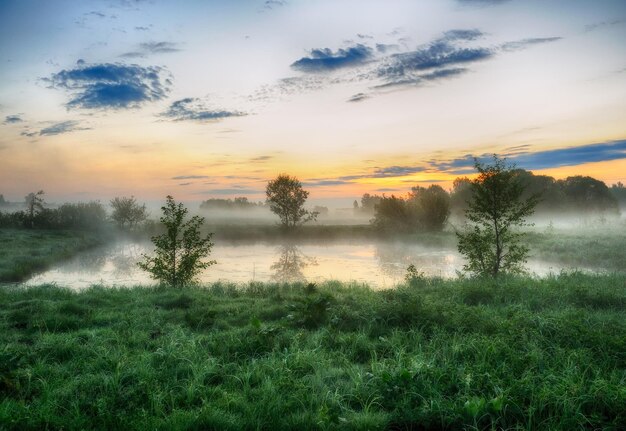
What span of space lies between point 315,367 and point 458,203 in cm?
8970

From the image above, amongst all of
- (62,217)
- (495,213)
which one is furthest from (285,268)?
(62,217)

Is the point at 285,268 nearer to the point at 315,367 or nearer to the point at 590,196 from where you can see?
the point at 315,367

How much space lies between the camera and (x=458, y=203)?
89.2 m

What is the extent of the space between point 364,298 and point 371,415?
22.7 ft

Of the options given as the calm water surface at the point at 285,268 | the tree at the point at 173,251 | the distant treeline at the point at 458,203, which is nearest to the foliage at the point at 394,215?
the distant treeline at the point at 458,203

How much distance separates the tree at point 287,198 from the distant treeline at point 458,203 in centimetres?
1342

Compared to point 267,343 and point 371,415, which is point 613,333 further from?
point 267,343

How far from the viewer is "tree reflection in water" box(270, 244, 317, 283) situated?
25359mm

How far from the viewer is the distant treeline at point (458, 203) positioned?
61094 mm

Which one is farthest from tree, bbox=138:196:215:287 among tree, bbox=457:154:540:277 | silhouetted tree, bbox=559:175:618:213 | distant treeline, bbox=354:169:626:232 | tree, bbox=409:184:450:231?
silhouetted tree, bbox=559:175:618:213

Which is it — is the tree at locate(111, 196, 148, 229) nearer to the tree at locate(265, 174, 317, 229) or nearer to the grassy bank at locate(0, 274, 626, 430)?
the tree at locate(265, 174, 317, 229)

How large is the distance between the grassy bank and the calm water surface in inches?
449

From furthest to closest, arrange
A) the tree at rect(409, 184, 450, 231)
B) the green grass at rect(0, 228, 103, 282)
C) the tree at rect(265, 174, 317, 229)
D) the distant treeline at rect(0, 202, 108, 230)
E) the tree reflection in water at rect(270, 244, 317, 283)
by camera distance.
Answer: the tree at rect(265, 174, 317, 229) → the tree at rect(409, 184, 450, 231) → the distant treeline at rect(0, 202, 108, 230) → the tree reflection in water at rect(270, 244, 317, 283) → the green grass at rect(0, 228, 103, 282)

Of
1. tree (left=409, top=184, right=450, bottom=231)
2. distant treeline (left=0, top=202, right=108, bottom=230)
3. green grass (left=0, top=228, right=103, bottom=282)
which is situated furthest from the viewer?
tree (left=409, top=184, right=450, bottom=231)
